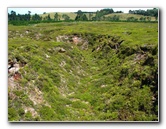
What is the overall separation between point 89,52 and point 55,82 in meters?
7.85

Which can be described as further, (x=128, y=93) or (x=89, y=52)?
(x=89, y=52)

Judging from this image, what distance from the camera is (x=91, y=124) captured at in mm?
12219

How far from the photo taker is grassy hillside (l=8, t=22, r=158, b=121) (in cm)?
1212

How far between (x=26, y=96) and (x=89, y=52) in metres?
9.77

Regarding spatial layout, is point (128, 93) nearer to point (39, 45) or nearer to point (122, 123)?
point (122, 123)

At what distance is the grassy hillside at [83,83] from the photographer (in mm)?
12125

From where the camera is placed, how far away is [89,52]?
832 inches

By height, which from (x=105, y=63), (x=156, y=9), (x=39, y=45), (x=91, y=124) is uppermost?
(x=156, y=9)

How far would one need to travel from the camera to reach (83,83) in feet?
48.2
